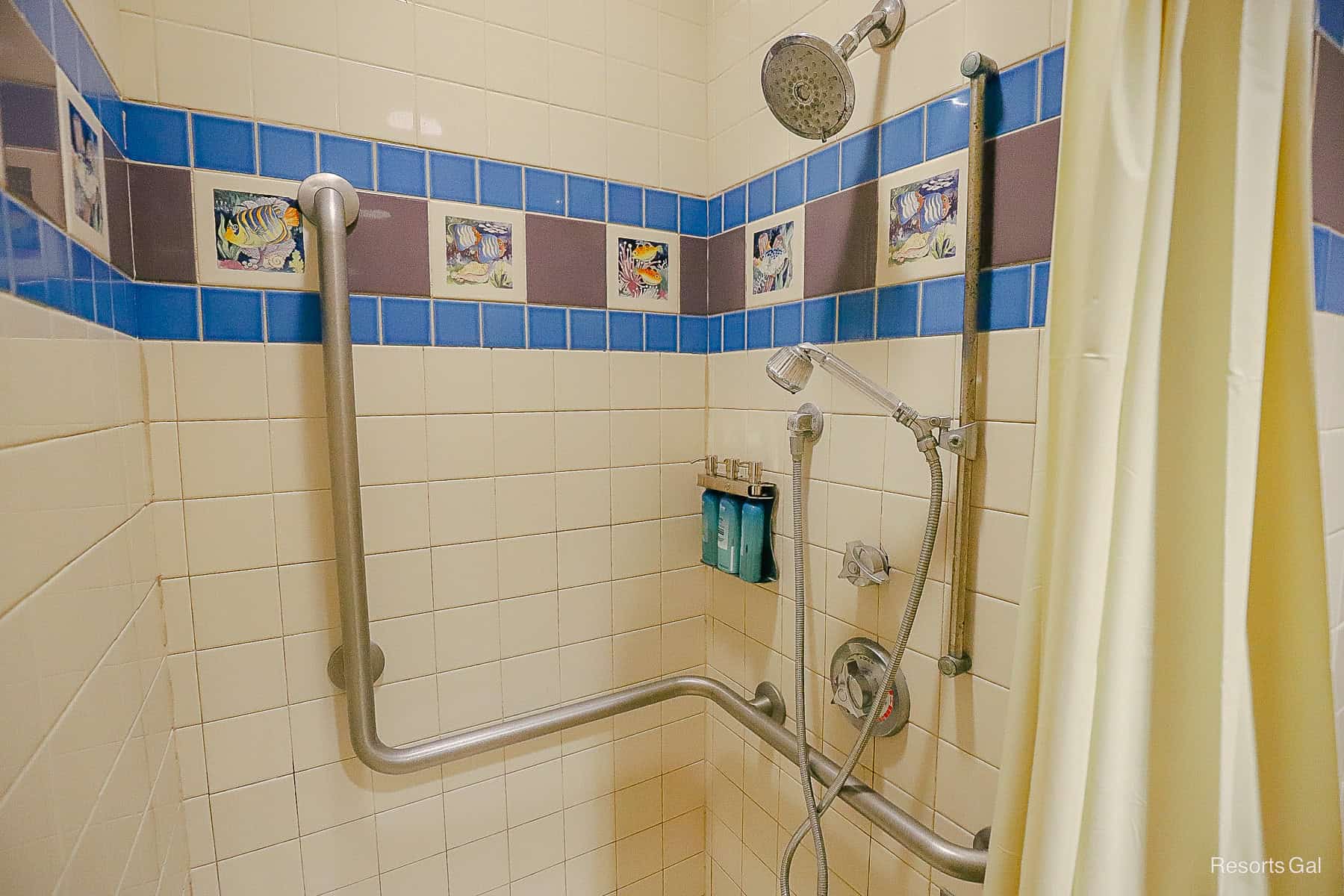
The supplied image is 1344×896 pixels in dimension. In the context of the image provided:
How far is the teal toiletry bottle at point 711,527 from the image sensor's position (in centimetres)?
130

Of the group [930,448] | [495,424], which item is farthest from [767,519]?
[495,424]

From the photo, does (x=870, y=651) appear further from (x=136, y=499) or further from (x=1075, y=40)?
(x=136, y=499)

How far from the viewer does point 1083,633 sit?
56 cm

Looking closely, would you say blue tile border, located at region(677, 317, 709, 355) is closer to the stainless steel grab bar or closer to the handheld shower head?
the handheld shower head

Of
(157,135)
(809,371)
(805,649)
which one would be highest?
(157,135)

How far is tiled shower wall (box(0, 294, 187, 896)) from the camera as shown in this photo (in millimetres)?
428

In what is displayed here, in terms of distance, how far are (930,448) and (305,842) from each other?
126cm

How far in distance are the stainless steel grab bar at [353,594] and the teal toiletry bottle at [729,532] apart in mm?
333

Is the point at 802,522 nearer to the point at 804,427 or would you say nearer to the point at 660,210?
the point at 804,427

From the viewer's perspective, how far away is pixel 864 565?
975mm

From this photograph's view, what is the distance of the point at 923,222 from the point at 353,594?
108 cm

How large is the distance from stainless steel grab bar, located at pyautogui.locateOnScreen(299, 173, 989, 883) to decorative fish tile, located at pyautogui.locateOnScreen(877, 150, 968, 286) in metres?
0.83

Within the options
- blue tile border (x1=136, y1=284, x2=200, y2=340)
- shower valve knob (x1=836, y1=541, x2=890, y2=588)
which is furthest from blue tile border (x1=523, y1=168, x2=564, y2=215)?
shower valve knob (x1=836, y1=541, x2=890, y2=588)

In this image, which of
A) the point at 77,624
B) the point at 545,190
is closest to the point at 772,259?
the point at 545,190
